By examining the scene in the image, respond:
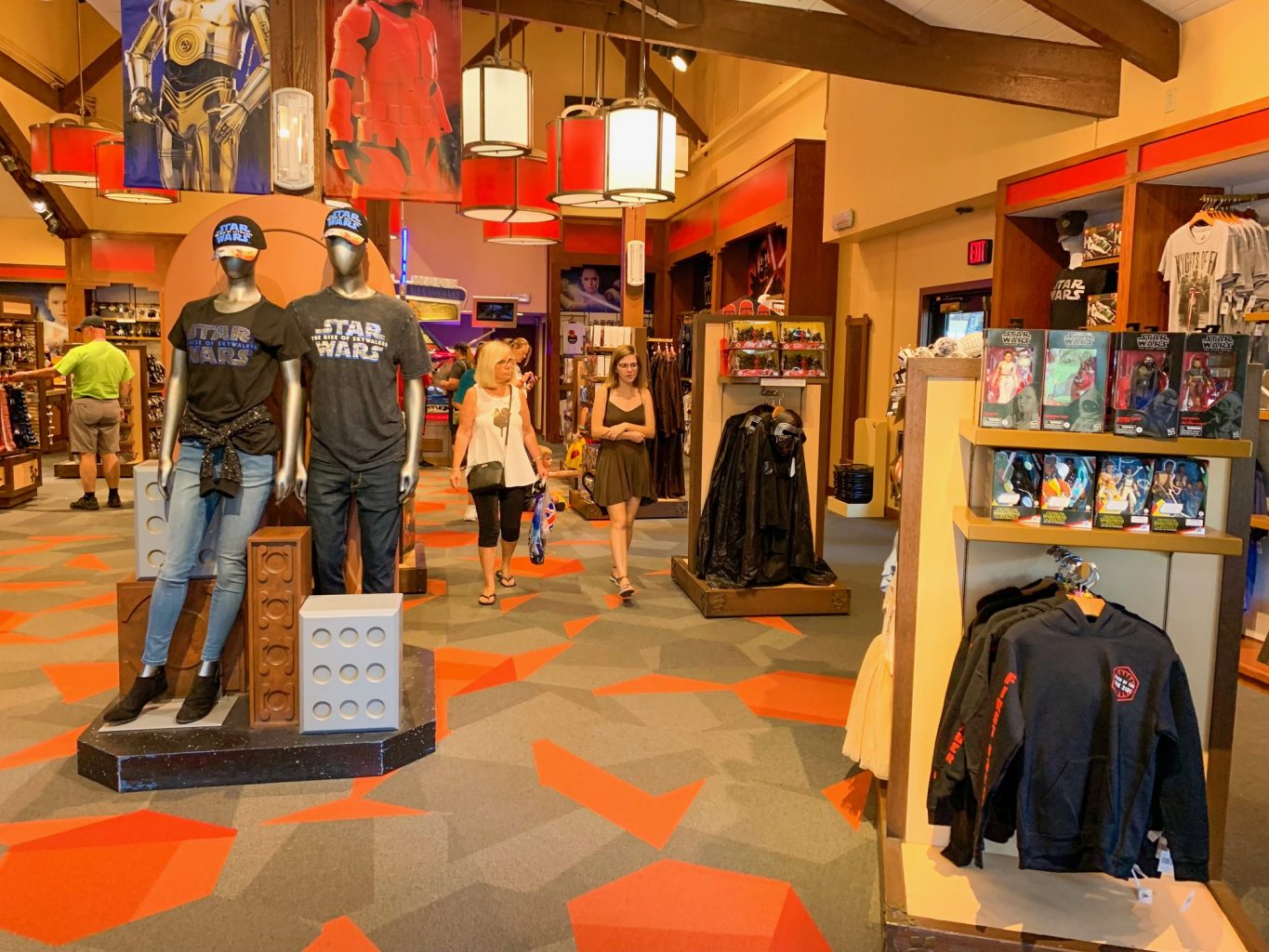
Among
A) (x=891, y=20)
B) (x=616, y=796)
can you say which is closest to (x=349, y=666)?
(x=616, y=796)

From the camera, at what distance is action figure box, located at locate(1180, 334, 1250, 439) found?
2164mm

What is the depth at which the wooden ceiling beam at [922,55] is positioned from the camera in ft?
18.0

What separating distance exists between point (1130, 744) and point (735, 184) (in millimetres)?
10696

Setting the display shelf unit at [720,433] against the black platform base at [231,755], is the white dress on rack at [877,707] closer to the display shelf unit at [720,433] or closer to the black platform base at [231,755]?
the black platform base at [231,755]

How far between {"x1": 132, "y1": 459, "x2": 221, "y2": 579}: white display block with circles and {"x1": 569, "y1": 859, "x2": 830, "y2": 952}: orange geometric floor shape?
180 cm

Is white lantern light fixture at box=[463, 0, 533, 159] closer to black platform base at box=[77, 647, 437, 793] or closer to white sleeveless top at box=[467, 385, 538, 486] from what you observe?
white sleeveless top at box=[467, 385, 538, 486]

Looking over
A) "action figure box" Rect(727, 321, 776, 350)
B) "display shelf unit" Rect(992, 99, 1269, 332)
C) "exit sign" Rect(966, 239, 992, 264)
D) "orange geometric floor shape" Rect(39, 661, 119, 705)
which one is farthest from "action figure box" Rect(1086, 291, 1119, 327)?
"orange geometric floor shape" Rect(39, 661, 119, 705)

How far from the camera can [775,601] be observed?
5102 millimetres

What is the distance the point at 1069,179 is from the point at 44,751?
5.77 m

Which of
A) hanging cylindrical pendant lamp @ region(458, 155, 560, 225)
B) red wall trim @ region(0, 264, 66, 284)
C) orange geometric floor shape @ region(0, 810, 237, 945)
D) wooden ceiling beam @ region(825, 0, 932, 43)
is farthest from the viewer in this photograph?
red wall trim @ region(0, 264, 66, 284)

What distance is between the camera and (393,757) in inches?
127

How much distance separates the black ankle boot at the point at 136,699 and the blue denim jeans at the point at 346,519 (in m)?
0.60

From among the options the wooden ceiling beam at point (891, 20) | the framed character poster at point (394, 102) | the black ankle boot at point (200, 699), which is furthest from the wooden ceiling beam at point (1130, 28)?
the black ankle boot at point (200, 699)

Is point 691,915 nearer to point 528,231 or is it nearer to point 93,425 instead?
point 93,425
